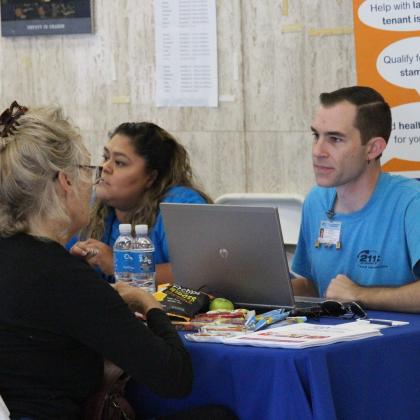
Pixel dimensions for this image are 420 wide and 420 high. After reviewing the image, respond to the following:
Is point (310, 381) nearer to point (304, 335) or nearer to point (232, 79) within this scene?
point (304, 335)

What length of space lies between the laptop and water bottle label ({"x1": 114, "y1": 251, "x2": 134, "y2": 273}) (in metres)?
0.30

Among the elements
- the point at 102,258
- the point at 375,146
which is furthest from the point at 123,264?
the point at 375,146

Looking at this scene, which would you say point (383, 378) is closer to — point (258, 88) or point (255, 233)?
point (255, 233)

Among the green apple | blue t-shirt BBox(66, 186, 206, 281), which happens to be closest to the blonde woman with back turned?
the green apple

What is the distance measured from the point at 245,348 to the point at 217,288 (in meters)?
0.56

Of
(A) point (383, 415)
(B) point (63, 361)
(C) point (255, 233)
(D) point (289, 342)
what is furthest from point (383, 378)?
(B) point (63, 361)

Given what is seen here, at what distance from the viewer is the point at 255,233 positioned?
2771 millimetres

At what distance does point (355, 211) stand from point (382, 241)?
0.15 meters

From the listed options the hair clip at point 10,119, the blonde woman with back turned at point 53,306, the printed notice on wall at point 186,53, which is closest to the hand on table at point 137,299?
the blonde woman with back turned at point 53,306

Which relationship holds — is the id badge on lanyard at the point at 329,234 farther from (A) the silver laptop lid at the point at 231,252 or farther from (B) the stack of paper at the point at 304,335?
(B) the stack of paper at the point at 304,335

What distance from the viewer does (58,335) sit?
7.53ft

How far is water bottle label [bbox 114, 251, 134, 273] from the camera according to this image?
334 centimetres

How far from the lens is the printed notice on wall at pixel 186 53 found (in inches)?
197

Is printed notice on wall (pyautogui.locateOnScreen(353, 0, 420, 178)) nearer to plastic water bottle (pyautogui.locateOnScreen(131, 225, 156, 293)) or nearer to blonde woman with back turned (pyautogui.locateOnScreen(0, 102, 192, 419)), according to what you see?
plastic water bottle (pyautogui.locateOnScreen(131, 225, 156, 293))
